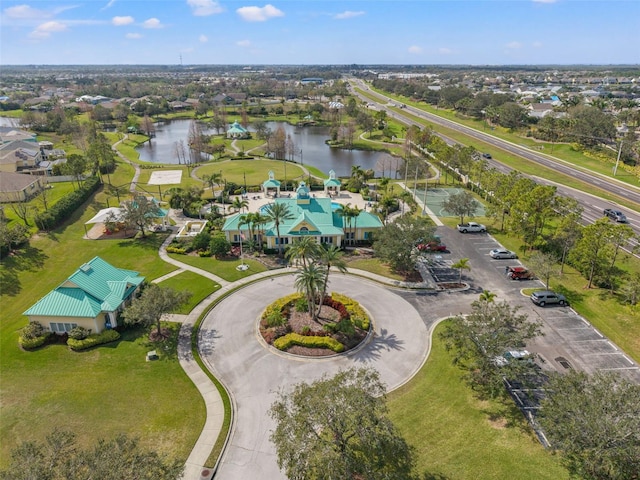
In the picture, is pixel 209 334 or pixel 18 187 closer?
pixel 209 334

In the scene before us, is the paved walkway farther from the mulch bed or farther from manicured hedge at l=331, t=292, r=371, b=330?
the mulch bed

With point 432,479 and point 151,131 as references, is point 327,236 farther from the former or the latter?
point 151,131

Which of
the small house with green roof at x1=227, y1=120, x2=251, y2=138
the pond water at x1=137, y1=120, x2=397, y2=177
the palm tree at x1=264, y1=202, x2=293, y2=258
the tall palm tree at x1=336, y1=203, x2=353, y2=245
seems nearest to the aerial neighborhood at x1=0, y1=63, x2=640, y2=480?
the tall palm tree at x1=336, y1=203, x2=353, y2=245

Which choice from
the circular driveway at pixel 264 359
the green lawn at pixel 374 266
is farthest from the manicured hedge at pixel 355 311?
the green lawn at pixel 374 266

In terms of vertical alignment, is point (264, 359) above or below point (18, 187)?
below

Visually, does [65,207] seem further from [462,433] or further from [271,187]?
[462,433]

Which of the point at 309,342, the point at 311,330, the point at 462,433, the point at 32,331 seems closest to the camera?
the point at 462,433

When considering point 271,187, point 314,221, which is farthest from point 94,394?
point 271,187

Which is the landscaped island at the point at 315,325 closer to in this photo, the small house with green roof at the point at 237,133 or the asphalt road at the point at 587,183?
the asphalt road at the point at 587,183
